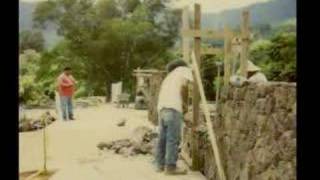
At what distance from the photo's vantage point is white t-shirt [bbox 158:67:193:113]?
2.07m

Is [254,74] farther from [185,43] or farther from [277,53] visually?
[185,43]

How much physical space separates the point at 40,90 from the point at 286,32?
0.97 meters

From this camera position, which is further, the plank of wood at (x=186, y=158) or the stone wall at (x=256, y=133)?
the plank of wood at (x=186, y=158)

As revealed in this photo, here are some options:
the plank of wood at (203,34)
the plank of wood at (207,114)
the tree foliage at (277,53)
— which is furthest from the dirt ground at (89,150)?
the tree foliage at (277,53)

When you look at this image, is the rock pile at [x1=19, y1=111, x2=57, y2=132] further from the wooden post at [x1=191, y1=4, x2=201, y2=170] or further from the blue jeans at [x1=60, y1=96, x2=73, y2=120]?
the wooden post at [x1=191, y1=4, x2=201, y2=170]

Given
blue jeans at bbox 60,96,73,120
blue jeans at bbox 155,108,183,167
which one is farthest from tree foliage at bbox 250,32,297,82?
blue jeans at bbox 60,96,73,120

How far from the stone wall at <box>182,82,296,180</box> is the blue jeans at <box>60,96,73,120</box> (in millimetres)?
506

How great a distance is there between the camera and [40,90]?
206 centimetres

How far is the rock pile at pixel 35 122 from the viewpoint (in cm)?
204

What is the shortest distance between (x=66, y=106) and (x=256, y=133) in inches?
28.8

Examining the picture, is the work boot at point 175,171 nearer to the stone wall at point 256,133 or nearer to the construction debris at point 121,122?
the stone wall at point 256,133

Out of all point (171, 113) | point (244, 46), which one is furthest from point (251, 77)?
point (171, 113)
